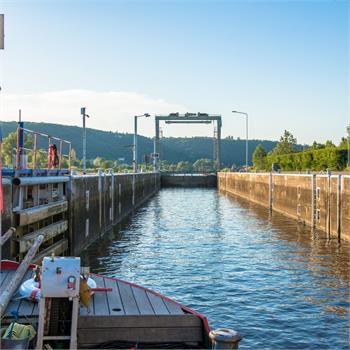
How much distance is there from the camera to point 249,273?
613 inches

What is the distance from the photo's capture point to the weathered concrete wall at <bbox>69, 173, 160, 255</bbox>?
18578mm

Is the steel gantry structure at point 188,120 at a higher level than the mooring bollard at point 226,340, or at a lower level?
higher

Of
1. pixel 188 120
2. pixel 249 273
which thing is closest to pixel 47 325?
pixel 249 273

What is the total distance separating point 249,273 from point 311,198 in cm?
1309

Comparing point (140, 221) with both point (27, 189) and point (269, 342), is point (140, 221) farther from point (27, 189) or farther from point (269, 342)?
point (269, 342)

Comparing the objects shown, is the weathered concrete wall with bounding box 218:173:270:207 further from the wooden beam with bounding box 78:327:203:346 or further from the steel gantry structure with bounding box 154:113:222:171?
the wooden beam with bounding box 78:327:203:346

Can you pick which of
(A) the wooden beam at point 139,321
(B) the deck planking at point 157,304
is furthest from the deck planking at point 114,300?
(B) the deck planking at point 157,304

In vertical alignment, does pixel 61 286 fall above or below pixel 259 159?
below

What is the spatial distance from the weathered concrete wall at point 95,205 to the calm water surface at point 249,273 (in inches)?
26.2

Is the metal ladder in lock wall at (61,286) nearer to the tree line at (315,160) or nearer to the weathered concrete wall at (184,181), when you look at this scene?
the tree line at (315,160)

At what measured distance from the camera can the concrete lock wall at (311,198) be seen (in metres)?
21.9

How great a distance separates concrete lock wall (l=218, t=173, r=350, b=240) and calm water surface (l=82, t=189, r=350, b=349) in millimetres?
955

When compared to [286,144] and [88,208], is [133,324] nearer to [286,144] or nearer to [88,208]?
[88,208]

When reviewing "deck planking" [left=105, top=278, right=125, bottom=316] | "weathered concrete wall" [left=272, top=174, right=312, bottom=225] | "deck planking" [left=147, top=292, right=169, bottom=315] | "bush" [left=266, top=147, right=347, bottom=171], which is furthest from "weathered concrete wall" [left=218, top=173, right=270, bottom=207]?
"deck planking" [left=147, top=292, right=169, bottom=315]
